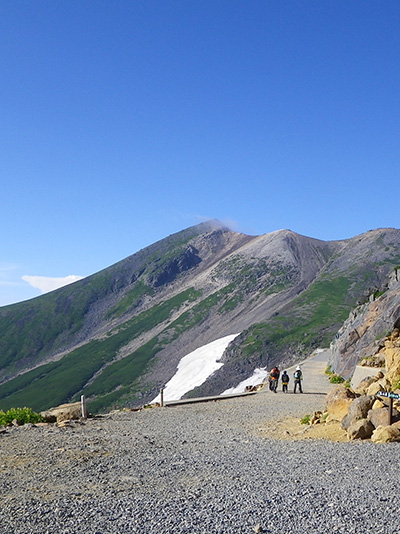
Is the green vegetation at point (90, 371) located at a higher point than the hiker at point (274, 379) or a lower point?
lower

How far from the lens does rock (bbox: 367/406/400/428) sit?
15820mm

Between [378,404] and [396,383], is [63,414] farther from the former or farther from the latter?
[396,383]

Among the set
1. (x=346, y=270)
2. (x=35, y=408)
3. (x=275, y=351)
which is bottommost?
(x=35, y=408)

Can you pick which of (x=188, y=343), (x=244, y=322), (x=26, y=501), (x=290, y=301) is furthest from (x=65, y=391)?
(x=26, y=501)

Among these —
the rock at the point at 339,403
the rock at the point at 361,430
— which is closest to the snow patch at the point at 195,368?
the rock at the point at 339,403

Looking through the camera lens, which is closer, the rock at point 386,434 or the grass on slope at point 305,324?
the rock at point 386,434

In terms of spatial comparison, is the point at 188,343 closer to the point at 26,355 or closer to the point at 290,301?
the point at 290,301

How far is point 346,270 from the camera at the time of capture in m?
179

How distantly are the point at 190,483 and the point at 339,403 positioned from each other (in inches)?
405

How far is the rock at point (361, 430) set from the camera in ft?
51.7

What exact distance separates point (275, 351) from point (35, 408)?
63.0 m

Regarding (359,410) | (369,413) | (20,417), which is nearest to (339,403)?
(359,410)

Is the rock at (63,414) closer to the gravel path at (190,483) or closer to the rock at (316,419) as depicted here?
the gravel path at (190,483)

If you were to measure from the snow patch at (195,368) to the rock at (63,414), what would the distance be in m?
68.3
